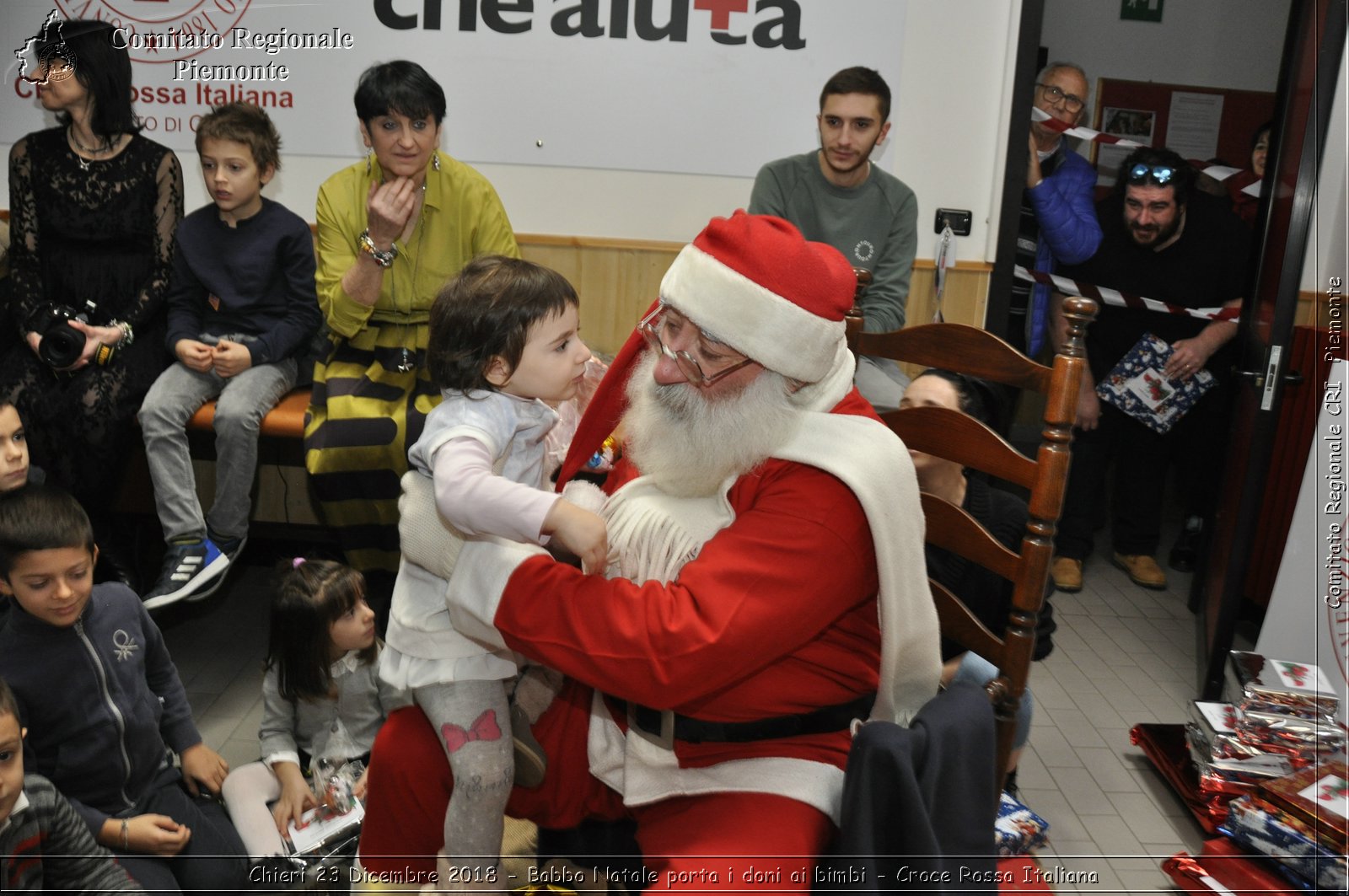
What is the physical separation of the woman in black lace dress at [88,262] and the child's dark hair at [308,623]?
1.17 meters

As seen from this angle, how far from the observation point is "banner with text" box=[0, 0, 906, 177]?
13.7 ft

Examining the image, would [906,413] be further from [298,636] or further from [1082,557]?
[1082,557]

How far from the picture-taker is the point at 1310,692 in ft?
9.09

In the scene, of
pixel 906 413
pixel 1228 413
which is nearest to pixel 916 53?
pixel 1228 413

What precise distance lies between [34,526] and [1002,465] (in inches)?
76.8

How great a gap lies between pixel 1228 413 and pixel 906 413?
10.1 feet

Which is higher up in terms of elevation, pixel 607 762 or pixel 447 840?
pixel 607 762

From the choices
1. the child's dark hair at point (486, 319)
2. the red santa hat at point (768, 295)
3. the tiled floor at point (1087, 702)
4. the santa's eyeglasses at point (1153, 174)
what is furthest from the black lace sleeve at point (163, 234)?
the santa's eyeglasses at point (1153, 174)

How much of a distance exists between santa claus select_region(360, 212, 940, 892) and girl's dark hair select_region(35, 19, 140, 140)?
2621 mm

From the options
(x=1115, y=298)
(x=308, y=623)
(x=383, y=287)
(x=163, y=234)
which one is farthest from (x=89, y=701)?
(x=1115, y=298)

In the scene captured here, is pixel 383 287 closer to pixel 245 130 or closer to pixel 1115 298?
pixel 245 130

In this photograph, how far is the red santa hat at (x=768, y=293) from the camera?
1716 millimetres

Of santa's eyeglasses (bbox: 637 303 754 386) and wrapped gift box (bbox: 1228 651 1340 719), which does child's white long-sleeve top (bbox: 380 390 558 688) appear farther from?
wrapped gift box (bbox: 1228 651 1340 719)

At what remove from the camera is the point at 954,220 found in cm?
433
